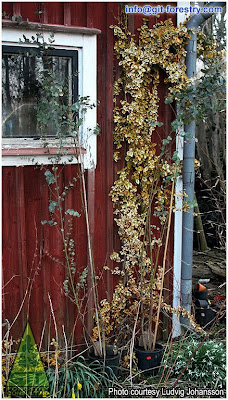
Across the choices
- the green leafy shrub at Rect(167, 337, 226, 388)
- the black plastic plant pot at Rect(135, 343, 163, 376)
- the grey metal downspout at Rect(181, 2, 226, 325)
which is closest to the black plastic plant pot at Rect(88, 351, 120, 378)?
the black plastic plant pot at Rect(135, 343, 163, 376)

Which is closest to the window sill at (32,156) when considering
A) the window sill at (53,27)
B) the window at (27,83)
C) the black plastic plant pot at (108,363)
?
the window at (27,83)

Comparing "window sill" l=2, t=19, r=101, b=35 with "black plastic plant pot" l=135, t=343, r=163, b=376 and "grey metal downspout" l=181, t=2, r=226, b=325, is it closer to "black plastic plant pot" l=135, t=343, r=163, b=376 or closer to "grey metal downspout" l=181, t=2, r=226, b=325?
"grey metal downspout" l=181, t=2, r=226, b=325

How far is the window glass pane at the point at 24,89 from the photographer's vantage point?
11.0 feet

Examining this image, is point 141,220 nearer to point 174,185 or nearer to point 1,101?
point 174,185

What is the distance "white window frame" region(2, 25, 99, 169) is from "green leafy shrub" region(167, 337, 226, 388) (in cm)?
174

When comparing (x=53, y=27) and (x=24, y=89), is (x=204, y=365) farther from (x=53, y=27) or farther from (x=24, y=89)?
(x=53, y=27)

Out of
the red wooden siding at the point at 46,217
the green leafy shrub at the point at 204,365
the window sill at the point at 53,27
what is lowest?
the green leafy shrub at the point at 204,365

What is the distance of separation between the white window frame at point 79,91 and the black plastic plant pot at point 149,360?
160 cm

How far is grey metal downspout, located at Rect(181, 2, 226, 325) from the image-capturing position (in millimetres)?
3849

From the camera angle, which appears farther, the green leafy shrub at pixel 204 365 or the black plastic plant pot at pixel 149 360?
the black plastic plant pot at pixel 149 360

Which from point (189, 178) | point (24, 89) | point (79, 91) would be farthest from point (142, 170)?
point (24, 89)

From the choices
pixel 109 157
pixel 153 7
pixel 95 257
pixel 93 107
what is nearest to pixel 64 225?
pixel 95 257

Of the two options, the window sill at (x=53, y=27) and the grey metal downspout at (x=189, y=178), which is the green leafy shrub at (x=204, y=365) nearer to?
the grey metal downspout at (x=189, y=178)

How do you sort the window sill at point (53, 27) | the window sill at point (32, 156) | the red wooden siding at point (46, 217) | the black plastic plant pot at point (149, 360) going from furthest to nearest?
the black plastic plant pot at point (149, 360), the red wooden siding at point (46, 217), the window sill at point (32, 156), the window sill at point (53, 27)
